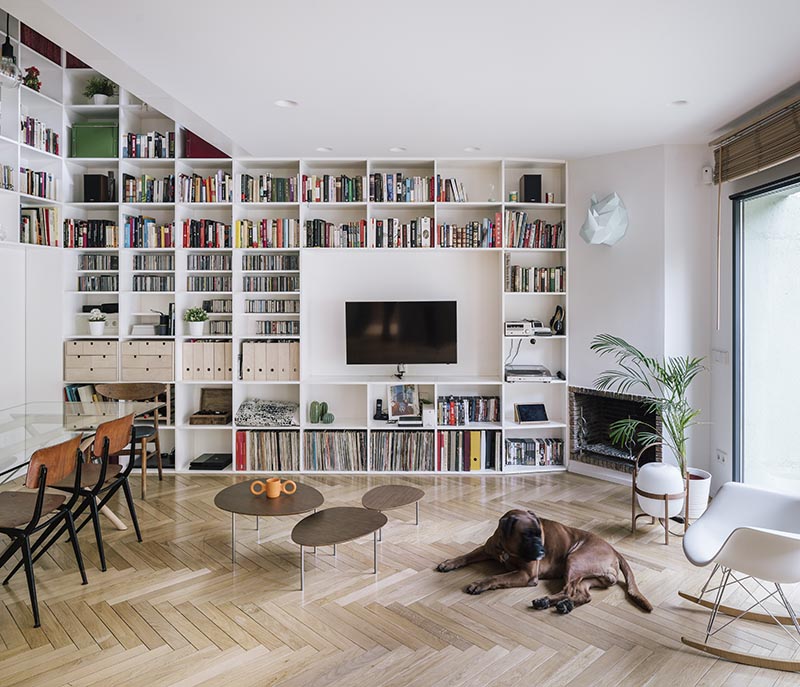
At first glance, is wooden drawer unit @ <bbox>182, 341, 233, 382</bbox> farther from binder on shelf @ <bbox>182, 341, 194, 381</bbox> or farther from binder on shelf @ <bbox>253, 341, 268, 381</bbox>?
binder on shelf @ <bbox>253, 341, 268, 381</bbox>

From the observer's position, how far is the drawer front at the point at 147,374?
17.1 feet

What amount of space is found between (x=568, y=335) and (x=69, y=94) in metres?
4.74

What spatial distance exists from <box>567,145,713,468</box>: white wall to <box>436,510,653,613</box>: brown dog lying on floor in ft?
6.43

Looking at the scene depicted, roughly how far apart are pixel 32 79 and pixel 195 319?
2239mm

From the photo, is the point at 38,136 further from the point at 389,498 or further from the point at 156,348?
the point at 389,498

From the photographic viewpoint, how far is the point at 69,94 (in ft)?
16.9

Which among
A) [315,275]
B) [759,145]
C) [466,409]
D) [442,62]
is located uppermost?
[442,62]

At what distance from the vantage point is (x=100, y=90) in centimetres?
514

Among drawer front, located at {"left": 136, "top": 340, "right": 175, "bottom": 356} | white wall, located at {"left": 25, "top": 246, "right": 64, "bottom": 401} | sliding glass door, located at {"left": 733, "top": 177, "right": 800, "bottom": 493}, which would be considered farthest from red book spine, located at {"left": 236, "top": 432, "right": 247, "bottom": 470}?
sliding glass door, located at {"left": 733, "top": 177, "right": 800, "bottom": 493}

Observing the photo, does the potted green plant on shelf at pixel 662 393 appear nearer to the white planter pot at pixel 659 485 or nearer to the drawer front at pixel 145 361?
the white planter pot at pixel 659 485

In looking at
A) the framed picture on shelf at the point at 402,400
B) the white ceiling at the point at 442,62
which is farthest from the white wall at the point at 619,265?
the framed picture on shelf at the point at 402,400

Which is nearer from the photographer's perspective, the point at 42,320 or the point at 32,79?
the point at 32,79

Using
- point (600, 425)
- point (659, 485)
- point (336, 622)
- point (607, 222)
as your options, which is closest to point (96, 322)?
point (336, 622)

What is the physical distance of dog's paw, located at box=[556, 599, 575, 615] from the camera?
2816 mm
